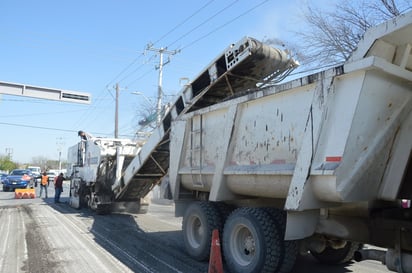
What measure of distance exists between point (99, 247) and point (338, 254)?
445cm

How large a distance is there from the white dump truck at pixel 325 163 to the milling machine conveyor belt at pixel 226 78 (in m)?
1.30

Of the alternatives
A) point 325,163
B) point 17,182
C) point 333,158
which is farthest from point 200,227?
point 17,182

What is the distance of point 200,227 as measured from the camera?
729cm

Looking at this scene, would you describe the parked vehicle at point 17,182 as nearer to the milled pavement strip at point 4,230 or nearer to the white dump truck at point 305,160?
the milled pavement strip at point 4,230

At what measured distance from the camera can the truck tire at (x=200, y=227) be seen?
675 cm

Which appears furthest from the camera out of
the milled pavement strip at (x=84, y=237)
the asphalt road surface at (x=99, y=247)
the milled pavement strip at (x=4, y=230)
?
the milled pavement strip at (x=4, y=230)

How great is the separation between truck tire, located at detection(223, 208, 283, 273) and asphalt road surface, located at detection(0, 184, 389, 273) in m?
0.66

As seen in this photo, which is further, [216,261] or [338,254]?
[338,254]

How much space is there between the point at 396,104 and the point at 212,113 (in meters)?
3.17

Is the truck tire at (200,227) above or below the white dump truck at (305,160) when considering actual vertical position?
below

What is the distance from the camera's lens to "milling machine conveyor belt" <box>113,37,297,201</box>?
7.32m

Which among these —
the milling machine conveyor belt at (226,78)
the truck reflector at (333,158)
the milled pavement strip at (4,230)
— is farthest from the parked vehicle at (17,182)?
the truck reflector at (333,158)

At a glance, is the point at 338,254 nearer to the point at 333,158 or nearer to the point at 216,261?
the point at 216,261

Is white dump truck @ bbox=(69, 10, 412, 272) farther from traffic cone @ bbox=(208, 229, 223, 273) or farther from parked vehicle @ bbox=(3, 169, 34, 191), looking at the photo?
parked vehicle @ bbox=(3, 169, 34, 191)
